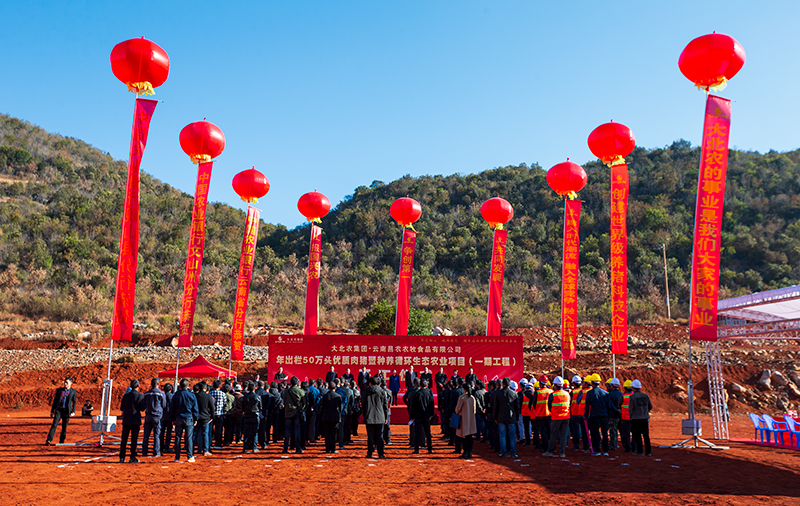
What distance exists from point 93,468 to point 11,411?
1547 centimetres

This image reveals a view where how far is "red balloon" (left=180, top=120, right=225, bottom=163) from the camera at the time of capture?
46.1ft

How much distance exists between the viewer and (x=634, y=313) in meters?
35.2

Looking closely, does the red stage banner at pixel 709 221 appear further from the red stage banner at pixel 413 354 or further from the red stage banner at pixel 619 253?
the red stage banner at pixel 413 354

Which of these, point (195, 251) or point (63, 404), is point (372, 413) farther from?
point (195, 251)

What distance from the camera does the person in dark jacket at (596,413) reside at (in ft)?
35.1

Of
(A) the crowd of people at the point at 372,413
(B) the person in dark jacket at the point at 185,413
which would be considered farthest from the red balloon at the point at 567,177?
(B) the person in dark jacket at the point at 185,413

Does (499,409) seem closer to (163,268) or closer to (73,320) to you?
(73,320)

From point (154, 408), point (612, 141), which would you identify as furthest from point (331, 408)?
point (612, 141)

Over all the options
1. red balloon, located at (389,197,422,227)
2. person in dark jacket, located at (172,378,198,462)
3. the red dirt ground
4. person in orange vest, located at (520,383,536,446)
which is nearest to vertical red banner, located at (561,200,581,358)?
person in orange vest, located at (520,383,536,446)

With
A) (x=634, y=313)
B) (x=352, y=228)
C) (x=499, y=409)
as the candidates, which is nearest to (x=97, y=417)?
(x=499, y=409)

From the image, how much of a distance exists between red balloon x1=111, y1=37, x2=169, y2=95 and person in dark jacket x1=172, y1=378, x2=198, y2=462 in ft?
22.5

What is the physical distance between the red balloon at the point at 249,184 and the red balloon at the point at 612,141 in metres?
9.85

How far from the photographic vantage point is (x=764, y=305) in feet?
44.1

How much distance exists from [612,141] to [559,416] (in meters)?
7.49
